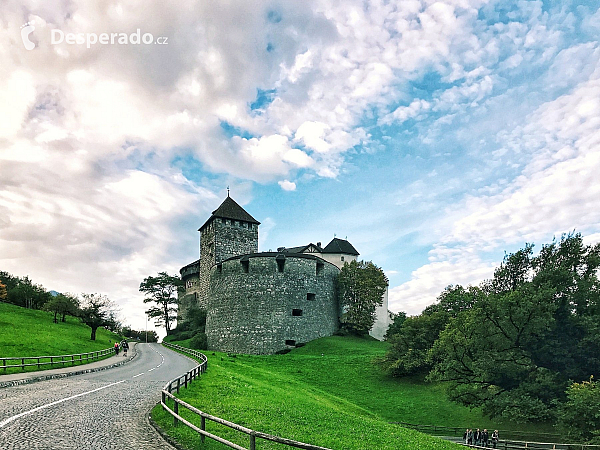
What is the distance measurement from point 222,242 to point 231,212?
5246mm

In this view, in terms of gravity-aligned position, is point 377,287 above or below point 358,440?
above

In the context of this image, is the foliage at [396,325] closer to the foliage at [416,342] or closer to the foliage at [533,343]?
the foliage at [416,342]

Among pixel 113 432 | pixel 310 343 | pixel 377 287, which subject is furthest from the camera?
pixel 377 287

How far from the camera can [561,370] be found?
24797 millimetres

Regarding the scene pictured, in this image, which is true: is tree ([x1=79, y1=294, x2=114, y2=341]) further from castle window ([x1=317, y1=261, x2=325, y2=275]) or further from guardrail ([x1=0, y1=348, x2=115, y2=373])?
castle window ([x1=317, y1=261, x2=325, y2=275])

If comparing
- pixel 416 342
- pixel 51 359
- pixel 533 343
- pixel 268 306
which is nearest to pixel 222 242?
pixel 268 306

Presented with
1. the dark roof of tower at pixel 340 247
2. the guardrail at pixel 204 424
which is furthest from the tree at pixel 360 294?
the guardrail at pixel 204 424

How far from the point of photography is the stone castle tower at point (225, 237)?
64.0m

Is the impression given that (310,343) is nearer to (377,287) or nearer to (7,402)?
(377,287)

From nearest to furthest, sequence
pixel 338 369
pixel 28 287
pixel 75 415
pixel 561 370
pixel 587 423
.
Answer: pixel 75 415, pixel 587 423, pixel 561 370, pixel 338 369, pixel 28 287

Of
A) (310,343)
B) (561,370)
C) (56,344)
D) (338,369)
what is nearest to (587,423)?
(561,370)

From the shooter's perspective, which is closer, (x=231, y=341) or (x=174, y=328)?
(x=231, y=341)

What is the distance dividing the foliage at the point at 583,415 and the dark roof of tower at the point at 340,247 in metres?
50.2

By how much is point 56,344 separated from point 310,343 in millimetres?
26416
